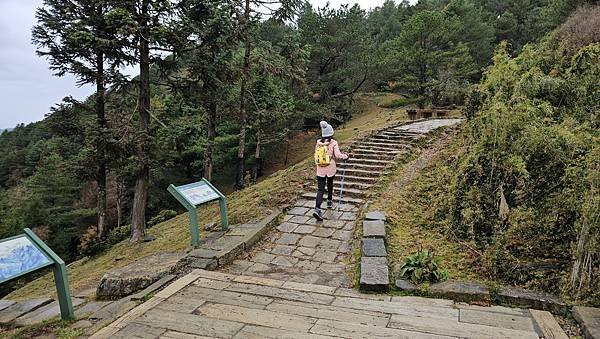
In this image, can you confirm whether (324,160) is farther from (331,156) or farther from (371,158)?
(371,158)

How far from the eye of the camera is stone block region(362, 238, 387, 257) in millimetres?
4602

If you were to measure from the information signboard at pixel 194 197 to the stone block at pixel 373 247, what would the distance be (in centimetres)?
214

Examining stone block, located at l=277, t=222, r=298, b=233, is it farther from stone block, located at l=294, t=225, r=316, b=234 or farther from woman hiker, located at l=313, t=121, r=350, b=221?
woman hiker, located at l=313, t=121, r=350, b=221

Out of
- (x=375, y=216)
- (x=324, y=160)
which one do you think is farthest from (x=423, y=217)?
(x=324, y=160)

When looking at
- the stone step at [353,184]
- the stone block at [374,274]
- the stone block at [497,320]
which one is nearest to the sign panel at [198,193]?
the stone block at [374,274]

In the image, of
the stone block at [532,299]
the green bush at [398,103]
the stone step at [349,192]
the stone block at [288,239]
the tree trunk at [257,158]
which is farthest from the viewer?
the green bush at [398,103]

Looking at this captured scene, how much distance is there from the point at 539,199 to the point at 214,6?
25.8ft

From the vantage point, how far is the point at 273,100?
630 inches

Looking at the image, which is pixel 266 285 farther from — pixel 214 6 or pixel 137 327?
pixel 214 6

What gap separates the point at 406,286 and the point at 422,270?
253 mm

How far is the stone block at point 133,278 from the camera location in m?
4.06

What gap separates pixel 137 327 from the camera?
280cm

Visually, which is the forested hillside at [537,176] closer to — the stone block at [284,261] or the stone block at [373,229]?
the stone block at [373,229]

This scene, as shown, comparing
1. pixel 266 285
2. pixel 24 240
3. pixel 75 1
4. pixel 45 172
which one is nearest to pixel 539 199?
pixel 266 285
